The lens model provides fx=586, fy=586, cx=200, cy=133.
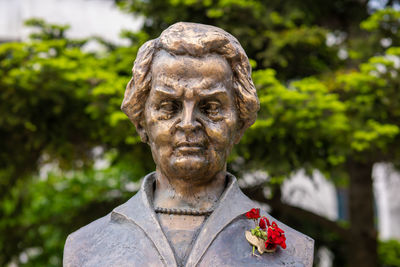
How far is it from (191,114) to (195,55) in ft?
0.90

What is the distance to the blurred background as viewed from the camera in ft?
18.4

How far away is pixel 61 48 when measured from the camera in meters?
6.21

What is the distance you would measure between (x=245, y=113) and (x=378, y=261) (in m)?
5.11

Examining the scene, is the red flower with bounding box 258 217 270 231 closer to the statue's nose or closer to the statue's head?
the statue's head

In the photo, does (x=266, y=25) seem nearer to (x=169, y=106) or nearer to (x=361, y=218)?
(x=361, y=218)

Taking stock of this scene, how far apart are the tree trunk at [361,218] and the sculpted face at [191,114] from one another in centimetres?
483

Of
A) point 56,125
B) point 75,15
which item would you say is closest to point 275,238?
point 56,125

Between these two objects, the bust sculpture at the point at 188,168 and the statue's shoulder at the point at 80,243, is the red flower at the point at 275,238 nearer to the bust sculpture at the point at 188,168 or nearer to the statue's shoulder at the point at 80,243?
the bust sculpture at the point at 188,168

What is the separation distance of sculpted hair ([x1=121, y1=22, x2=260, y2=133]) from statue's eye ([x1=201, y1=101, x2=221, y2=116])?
154 mm

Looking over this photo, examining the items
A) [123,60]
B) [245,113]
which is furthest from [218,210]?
[123,60]

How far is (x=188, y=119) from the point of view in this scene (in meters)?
2.60

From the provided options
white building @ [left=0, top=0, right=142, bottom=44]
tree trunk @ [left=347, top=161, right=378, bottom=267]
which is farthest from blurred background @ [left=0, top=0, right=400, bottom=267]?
white building @ [left=0, top=0, right=142, bottom=44]

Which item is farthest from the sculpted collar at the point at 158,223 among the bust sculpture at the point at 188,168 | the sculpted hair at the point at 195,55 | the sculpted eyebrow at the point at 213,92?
the sculpted eyebrow at the point at 213,92

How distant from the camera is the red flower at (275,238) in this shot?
257 cm
